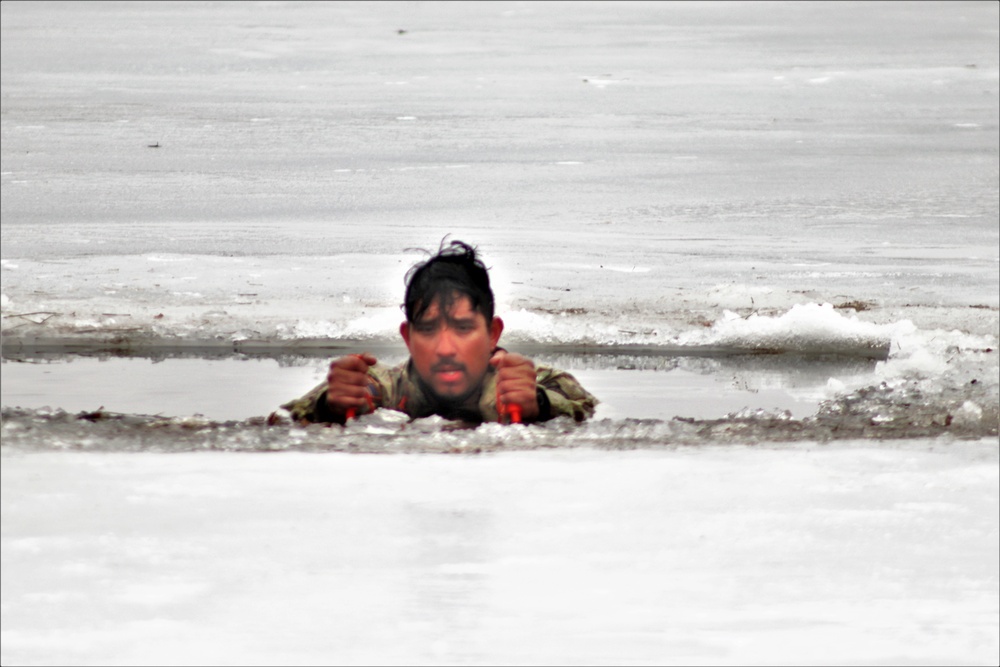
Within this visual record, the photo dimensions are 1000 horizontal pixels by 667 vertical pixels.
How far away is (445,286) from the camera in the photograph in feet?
11.6

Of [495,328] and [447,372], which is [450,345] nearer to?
[447,372]

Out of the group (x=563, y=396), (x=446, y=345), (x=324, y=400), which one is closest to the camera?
(x=446, y=345)

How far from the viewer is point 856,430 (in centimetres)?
363

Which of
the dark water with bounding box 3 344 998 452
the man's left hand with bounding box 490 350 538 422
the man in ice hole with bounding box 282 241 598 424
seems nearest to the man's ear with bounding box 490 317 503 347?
the man in ice hole with bounding box 282 241 598 424

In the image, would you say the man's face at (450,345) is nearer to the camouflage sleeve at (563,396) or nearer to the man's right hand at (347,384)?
the man's right hand at (347,384)

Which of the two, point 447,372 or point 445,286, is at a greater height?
point 445,286

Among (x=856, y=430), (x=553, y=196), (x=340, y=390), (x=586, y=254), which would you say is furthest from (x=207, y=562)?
(x=553, y=196)

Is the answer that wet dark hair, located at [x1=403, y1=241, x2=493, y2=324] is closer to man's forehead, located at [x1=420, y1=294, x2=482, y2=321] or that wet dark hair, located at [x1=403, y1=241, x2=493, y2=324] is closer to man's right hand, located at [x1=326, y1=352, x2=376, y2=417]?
man's forehead, located at [x1=420, y1=294, x2=482, y2=321]

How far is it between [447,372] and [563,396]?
1.35 ft

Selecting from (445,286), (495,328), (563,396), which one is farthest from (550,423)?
(445,286)

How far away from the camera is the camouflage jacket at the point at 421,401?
3.65m

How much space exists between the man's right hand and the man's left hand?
358 millimetres

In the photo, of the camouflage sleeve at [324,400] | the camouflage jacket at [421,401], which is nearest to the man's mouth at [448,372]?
the camouflage jacket at [421,401]

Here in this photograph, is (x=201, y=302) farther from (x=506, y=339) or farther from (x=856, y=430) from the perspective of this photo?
(x=856, y=430)
